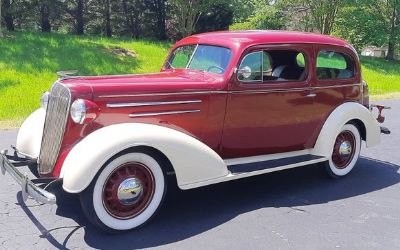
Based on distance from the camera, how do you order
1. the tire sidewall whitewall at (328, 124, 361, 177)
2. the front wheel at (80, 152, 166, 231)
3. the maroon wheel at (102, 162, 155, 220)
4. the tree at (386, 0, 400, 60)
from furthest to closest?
the tree at (386, 0, 400, 60) < the tire sidewall whitewall at (328, 124, 361, 177) < the maroon wheel at (102, 162, 155, 220) < the front wheel at (80, 152, 166, 231)

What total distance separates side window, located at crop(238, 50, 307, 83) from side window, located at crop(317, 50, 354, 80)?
24 centimetres

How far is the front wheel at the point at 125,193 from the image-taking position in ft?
12.1

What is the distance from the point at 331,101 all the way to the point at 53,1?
20.0m

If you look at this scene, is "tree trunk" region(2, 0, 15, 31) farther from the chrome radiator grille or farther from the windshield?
the chrome radiator grille

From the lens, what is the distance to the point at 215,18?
24266mm

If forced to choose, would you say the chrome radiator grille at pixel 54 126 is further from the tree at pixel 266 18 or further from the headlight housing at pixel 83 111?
the tree at pixel 266 18

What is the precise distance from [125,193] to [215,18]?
2144cm

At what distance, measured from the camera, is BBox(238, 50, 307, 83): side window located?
4672 millimetres

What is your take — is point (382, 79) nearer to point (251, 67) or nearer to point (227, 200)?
point (251, 67)

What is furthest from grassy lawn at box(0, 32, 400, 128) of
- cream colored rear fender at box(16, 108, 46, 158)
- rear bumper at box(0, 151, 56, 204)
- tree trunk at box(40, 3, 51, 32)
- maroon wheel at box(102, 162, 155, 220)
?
tree trunk at box(40, 3, 51, 32)

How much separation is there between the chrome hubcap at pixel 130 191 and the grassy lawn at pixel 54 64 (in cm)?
456

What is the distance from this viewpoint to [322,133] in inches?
206

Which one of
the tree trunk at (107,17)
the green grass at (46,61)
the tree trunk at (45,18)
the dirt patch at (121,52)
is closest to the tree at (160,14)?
the tree trunk at (107,17)

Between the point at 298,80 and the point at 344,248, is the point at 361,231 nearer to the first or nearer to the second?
the point at 344,248
